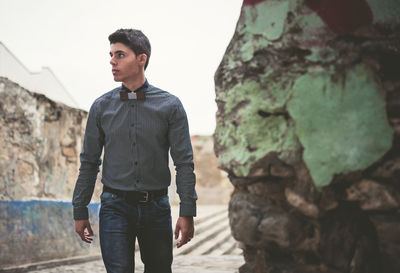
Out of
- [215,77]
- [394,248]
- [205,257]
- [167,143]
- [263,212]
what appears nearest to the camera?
[394,248]

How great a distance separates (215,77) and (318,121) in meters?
0.48

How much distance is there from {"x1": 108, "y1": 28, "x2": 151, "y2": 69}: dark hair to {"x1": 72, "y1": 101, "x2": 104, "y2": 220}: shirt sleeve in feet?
1.19

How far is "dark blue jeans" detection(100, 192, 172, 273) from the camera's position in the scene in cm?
193

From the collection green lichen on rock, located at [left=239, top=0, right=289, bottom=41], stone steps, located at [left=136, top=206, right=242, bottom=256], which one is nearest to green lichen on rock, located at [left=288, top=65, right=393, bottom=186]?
green lichen on rock, located at [left=239, top=0, right=289, bottom=41]

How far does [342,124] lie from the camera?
1355 millimetres

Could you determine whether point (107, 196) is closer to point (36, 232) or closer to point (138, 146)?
point (138, 146)

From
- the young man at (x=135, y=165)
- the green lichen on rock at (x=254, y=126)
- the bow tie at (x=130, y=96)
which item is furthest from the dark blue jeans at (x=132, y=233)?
the green lichen on rock at (x=254, y=126)

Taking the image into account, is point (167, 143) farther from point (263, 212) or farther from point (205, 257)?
point (205, 257)

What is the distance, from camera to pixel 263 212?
1458 millimetres

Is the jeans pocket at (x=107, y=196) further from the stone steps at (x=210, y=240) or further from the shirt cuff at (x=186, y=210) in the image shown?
the stone steps at (x=210, y=240)

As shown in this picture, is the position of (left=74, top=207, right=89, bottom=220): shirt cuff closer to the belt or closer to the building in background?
the belt

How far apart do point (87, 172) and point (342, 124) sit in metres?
1.36

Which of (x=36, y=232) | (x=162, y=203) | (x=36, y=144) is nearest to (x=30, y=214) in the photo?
(x=36, y=232)

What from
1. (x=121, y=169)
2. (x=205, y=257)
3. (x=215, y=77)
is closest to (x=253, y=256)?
(x=215, y=77)
